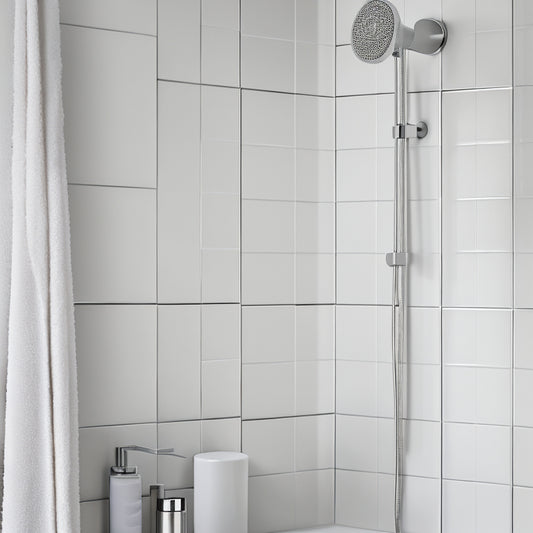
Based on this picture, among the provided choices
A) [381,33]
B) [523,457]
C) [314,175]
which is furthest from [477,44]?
[523,457]

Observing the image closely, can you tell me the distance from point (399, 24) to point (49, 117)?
0.78 m

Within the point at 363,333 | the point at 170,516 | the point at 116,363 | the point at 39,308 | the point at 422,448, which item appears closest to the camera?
the point at 39,308

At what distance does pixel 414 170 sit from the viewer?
1.95 m

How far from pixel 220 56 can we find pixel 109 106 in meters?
0.31

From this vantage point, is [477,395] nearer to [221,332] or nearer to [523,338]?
[523,338]

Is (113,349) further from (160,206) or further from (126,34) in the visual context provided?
(126,34)

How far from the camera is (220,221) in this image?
195 cm

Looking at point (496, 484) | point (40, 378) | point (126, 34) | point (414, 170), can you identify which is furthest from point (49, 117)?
point (496, 484)

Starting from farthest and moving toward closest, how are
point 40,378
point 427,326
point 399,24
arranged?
point 427,326, point 399,24, point 40,378

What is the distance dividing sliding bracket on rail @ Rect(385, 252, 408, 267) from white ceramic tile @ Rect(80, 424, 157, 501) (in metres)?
0.68

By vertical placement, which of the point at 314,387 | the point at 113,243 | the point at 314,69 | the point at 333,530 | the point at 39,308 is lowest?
the point at 333,530

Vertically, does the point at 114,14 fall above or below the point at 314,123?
above

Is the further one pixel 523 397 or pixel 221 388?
pixel 221 388

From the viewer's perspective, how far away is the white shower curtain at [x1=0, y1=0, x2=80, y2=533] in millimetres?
1576
